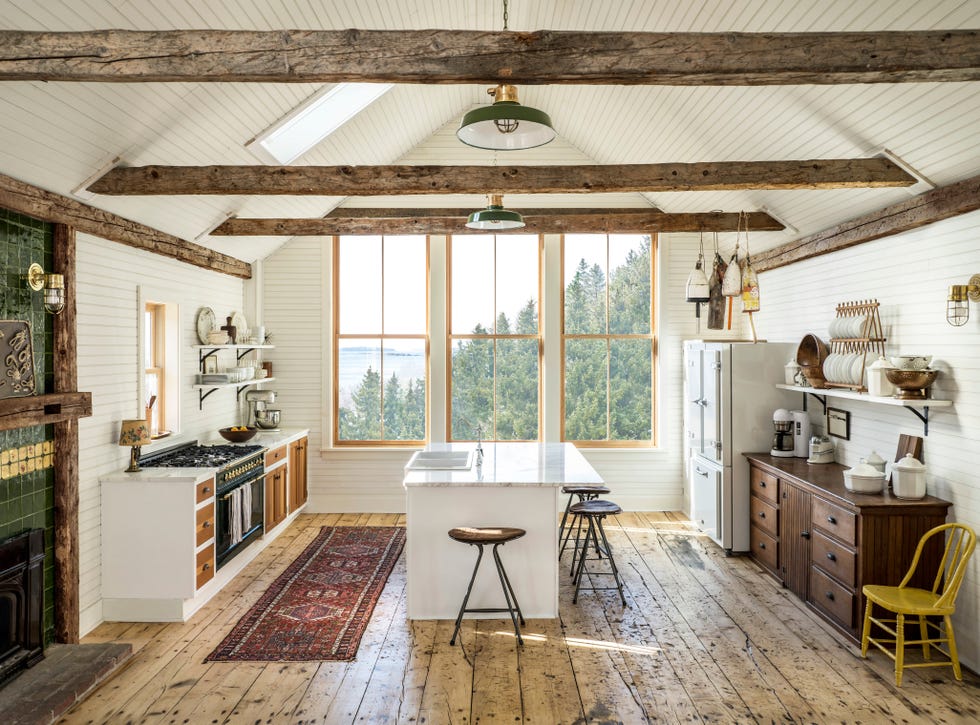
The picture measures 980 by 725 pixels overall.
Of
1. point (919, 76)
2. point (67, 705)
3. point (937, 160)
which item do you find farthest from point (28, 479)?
point (937, 160)

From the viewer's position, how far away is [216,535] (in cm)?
531

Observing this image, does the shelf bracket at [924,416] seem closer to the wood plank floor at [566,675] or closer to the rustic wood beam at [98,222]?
the wood plank floor at [566,675]

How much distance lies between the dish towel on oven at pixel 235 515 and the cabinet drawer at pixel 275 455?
82 cm

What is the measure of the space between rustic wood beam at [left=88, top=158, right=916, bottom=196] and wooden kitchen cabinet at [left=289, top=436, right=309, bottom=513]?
342 centimetres

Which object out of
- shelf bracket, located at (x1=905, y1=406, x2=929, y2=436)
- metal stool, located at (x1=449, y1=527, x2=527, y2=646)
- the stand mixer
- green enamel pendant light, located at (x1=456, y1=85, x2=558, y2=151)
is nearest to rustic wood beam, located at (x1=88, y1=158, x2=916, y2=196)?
shelf bracket, located at (x1=905, y1=406, x2=929, y2=436)

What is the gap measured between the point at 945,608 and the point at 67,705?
482 centimetres

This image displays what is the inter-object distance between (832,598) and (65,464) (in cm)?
519

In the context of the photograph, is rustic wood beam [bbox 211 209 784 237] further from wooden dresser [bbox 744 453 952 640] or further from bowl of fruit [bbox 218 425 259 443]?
wooden dresser [bbox 744 453 952 640]

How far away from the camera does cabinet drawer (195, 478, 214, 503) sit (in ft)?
16.2

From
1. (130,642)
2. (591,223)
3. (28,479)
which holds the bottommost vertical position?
(130,642)

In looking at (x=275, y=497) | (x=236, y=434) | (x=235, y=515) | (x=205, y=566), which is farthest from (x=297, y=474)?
(x=205, y=566)

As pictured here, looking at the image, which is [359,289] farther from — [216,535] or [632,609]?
[632,609]

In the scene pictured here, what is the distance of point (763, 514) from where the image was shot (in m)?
6.00

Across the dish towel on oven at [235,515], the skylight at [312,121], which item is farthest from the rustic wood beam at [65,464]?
the skylight at [312,121]
